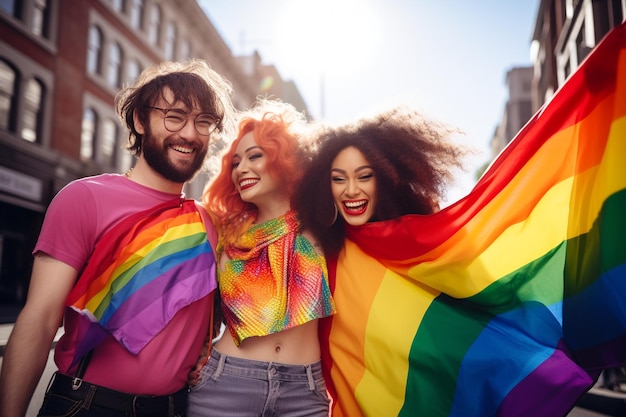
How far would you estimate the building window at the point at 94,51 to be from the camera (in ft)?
56.9

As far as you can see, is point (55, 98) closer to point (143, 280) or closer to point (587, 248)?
point (143, 280)

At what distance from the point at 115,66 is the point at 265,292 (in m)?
18.3

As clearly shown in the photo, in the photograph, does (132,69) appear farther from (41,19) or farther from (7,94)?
(7,94)

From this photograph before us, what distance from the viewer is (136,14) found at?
→ 2008 centimetres

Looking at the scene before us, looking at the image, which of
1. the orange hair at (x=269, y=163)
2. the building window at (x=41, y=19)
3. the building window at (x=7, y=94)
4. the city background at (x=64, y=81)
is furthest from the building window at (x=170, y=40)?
the orange hair at (x=269, y=163)

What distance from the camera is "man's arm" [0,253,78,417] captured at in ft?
7.09

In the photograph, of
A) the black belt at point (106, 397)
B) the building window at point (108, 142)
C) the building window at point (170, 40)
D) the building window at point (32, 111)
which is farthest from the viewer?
the building window at point (170, 40)

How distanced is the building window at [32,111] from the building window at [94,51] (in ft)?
7.78

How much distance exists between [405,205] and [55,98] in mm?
15366

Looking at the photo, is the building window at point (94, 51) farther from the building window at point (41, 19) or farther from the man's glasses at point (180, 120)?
the man's glasses at point (180, 120)

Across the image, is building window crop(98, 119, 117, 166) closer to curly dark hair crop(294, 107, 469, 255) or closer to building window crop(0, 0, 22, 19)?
building window crop(0, 0, 22, 19)

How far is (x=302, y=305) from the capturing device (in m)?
2.81

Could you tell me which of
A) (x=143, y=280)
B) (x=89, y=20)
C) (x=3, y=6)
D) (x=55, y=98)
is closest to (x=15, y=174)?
(x=55, y=98)

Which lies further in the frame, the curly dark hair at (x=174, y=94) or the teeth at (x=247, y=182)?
the teeth at (x=247, y=182)
